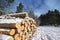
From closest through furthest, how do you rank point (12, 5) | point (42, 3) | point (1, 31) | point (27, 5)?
point (1, 31), point (12, 5), point (27, 5), point (42, 3)

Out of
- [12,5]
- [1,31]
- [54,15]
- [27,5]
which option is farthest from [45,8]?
[1,31]

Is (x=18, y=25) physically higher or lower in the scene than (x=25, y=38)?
higher

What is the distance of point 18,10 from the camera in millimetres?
9625

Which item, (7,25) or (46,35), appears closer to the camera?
(7,25)

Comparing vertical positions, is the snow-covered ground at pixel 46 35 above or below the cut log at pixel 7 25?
below

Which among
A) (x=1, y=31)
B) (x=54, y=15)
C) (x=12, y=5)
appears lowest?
(x=1, y=31)

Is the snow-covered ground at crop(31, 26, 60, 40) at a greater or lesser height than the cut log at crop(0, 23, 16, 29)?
lesser

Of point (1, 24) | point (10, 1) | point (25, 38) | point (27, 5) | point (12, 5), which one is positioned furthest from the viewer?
point (27, 5)

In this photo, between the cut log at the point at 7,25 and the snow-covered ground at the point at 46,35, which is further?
the snow-covered ground at the point at 46,35

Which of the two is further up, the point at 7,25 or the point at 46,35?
the point at 7,25

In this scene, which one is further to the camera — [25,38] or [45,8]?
[45,8]

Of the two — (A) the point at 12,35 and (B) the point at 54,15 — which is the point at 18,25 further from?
(B) the point at 54,15

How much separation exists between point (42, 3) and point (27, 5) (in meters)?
1.93

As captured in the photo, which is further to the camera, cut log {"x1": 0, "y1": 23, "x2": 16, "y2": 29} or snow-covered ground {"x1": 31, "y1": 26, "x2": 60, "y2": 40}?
snow-covered ground {"x1": 31, "y1": 26, "x2": 60, "y2": 40}
